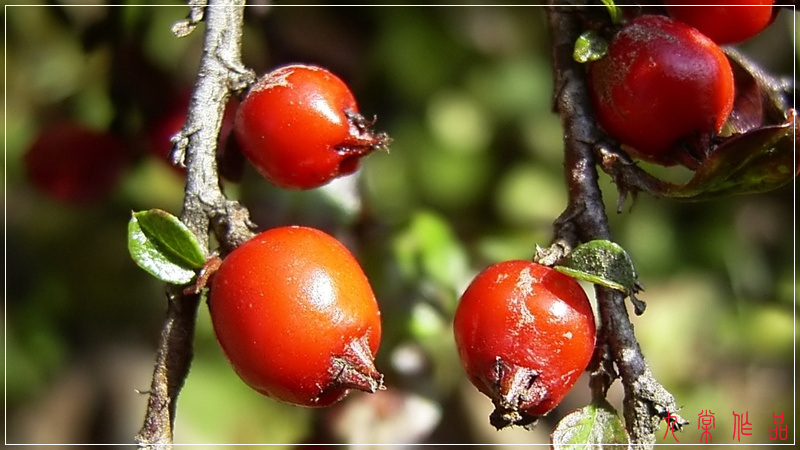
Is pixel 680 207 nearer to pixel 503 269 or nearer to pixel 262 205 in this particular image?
pixel 262 205

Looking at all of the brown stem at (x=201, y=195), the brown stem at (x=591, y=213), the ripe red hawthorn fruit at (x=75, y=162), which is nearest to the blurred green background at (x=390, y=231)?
the ripe red hawthorn fruit at (x=75, y=162)

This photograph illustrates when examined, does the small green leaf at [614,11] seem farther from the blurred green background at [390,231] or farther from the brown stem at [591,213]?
the blurred green background at [390,231]

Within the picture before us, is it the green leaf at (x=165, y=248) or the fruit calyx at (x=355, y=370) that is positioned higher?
the green leaf at (x=165, y=248)

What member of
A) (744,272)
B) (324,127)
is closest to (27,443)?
(324,127)

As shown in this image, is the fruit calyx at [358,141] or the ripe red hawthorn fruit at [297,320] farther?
the fruit calyx at [358,141]

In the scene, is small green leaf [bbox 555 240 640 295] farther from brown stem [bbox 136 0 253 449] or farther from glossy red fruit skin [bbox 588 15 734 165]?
brown stem [bbox 136 0 253 449]

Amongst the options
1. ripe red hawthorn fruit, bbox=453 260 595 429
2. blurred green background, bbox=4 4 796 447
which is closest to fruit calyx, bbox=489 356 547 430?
ripe red hawthorn fruit, bbox=453 260 595 429
